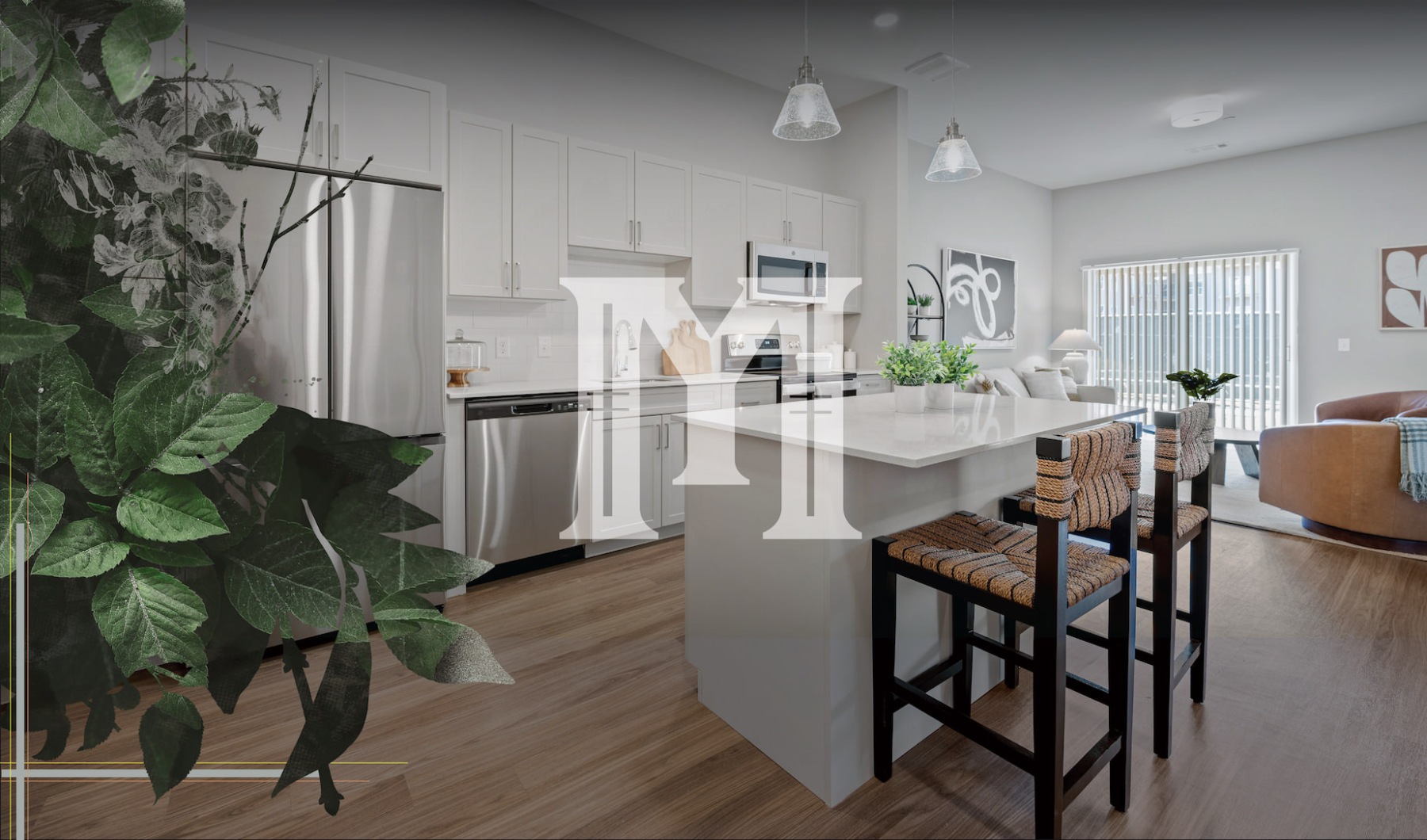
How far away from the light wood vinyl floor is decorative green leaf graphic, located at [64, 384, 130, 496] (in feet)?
4.16

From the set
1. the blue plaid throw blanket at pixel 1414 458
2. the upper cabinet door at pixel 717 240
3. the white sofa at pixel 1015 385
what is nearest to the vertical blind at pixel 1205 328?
the white sofa at pixel 1015 385

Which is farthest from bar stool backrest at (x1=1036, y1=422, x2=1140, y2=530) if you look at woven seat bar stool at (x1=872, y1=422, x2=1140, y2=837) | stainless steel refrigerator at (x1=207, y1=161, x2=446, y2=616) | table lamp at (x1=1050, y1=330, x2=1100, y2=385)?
table lamp at (x1=1050, y1=330, x2=1100, y2=385)

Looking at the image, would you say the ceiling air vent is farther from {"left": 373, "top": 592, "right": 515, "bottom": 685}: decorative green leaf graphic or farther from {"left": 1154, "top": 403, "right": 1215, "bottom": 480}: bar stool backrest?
{"left": 373, "top": 592, "right": 515, "bottom": 685}: decorative green leaf graphic

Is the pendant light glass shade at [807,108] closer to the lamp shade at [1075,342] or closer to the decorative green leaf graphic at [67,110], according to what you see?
the decorative green leaf graphic at [67,110]

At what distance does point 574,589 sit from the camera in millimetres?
3156

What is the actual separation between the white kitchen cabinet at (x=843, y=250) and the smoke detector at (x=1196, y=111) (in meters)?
2.46

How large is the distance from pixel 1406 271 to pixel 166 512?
26.0 feet

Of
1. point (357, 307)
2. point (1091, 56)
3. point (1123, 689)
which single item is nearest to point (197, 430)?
point (1123, 689)

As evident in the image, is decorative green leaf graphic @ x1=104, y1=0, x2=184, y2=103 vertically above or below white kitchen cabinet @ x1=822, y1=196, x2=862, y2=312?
below

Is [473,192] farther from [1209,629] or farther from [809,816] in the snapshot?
[1209,629]

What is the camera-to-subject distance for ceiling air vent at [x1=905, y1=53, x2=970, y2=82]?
4.40m

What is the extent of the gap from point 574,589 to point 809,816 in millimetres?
1711

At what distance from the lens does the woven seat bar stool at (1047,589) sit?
1.45 metres

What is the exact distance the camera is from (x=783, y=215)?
187 inches
